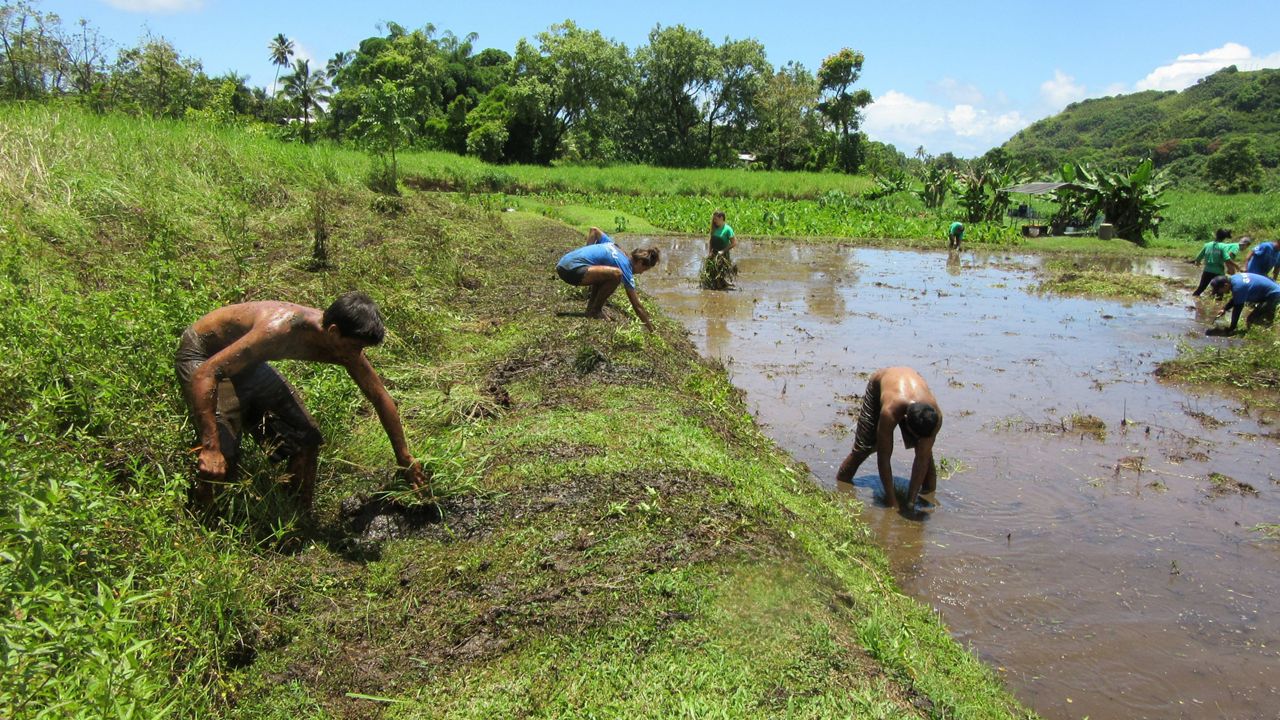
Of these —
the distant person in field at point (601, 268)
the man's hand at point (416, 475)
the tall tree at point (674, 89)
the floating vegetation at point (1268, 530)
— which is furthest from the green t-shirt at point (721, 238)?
the tall tree at point (674, 89)

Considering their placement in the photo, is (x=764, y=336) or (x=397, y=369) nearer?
(x=397, y=369)

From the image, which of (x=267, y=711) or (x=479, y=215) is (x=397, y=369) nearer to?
(x=267, y=711)

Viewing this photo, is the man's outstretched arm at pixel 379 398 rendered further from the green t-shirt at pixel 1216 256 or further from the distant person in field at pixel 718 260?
the green t-shirt at pixel 1216 256

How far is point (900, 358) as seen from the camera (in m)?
9.80

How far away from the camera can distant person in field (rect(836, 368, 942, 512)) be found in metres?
5.26

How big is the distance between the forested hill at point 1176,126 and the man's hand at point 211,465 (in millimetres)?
40639

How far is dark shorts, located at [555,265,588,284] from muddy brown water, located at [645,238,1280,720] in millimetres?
2153

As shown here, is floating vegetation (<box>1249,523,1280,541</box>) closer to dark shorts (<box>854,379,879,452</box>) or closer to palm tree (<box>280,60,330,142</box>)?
dark shorts (<box>854,379,879,452</box>)

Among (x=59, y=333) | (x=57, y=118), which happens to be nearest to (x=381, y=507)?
(x=59, y=333)

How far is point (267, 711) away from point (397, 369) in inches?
140

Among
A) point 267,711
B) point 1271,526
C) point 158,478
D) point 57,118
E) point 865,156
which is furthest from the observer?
point 865,156

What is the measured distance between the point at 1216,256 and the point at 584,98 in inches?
1276

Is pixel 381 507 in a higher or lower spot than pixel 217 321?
lower

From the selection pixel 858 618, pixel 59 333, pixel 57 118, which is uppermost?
pixel 57 118
